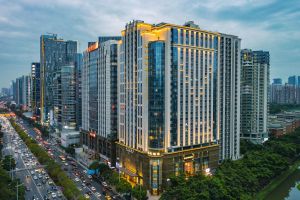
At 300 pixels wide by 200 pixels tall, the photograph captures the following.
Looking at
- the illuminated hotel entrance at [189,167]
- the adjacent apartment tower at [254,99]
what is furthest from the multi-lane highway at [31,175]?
the adjacent apartment tower at [254,99]

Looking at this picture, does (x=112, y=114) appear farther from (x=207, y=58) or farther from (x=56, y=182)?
(x=207, y=58)

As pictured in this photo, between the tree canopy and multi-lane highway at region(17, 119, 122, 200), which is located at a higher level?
the tree canopy

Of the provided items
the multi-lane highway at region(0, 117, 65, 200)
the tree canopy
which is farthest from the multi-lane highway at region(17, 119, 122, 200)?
the tree canopy

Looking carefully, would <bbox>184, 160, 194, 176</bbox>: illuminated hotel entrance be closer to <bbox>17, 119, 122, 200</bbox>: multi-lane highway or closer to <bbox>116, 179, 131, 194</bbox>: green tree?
<bbox>116, 179, 131, 194</bbox>: green tree

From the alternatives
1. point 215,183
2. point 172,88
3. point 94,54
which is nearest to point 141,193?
point 215,183

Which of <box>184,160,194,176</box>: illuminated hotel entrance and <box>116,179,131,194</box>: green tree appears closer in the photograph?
<box>116,179,131,194</box>: green tree

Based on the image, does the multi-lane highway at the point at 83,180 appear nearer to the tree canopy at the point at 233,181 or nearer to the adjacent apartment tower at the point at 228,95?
the tree canopy at the point at 233,181

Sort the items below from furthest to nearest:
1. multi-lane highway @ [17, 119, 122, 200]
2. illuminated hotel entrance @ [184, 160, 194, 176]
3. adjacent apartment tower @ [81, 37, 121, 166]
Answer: adjacent apartment tower @ [81, 37, 121, 166], illuminated hotel entrance @ [184, 160, 194, 176], multi-lane highway @ [17, 119, 122, 200]

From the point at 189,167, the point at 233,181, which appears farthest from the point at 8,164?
the point at 233,181
